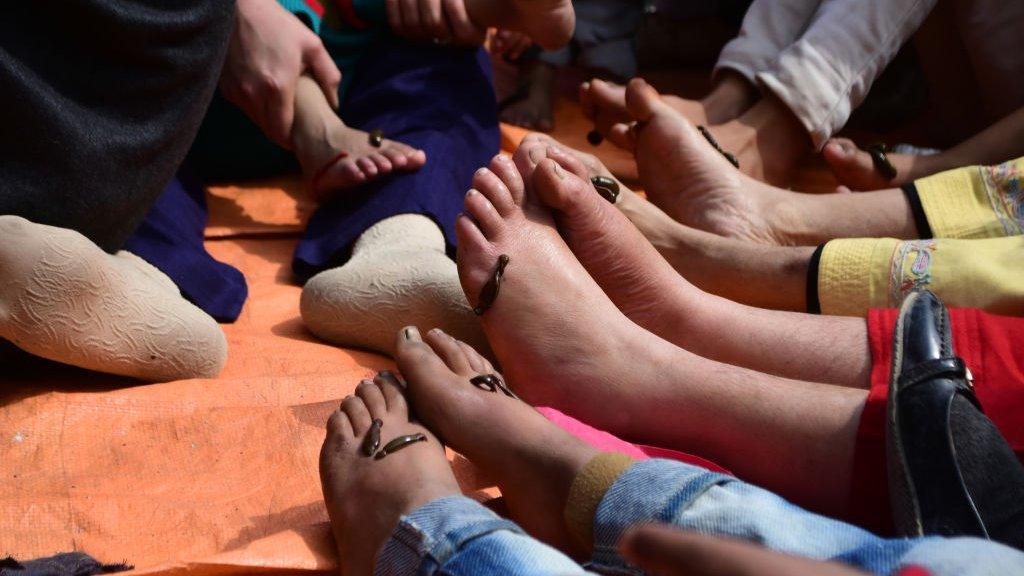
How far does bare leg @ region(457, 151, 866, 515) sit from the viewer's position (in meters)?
0.97

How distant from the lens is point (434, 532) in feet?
2.69

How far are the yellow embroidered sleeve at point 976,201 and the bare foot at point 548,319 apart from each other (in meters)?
0.58

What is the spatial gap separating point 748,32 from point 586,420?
127 centimetres

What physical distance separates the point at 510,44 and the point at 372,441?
197 cm

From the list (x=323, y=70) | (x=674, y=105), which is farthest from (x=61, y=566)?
(x=674, y=105)

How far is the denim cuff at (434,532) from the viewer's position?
0.79 m

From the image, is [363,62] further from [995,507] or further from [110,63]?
[995,507]

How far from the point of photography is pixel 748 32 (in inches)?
83.9

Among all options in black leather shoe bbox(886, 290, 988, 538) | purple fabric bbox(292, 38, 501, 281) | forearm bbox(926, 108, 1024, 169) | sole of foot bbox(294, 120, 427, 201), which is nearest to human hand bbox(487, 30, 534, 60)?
purple fabric bbox(292, 38, 501, 281)

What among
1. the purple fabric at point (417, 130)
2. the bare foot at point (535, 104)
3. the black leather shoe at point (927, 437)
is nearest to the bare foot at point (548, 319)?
the black leather shoe at point (927, 437)

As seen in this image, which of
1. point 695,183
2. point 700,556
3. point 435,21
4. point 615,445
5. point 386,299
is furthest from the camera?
point 435,21

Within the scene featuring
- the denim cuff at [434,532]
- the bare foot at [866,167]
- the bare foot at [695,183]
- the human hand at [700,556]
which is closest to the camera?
the human hand at [700,556]

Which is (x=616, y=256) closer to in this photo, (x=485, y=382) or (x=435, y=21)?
(x=485, y=382)

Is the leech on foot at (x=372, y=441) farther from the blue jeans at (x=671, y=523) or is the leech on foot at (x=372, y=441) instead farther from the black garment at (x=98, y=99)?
the black garment at (x=98, y=99)
